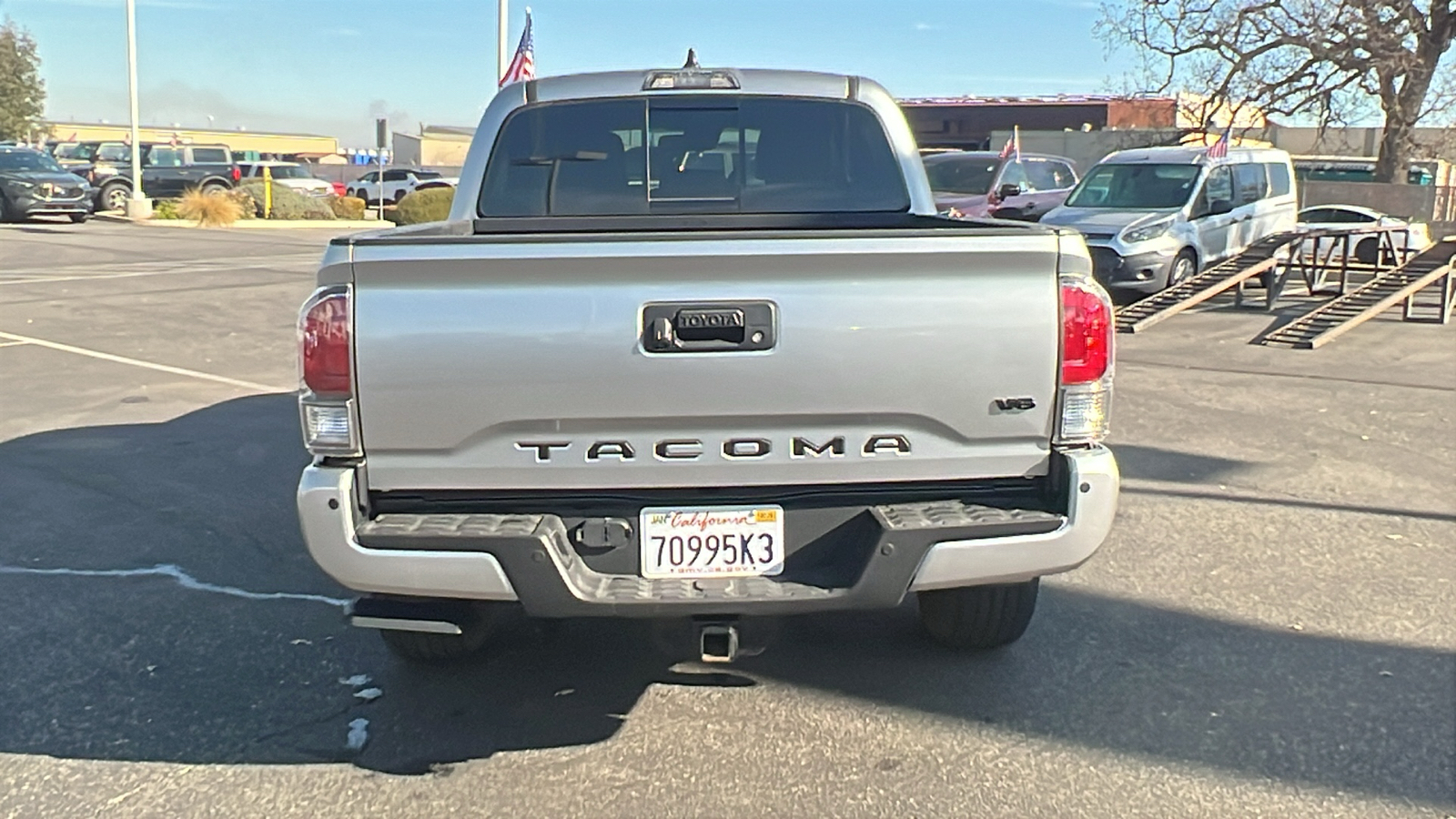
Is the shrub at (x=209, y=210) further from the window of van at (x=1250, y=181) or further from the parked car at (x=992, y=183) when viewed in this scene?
the window of van at (x=1250, y=181)

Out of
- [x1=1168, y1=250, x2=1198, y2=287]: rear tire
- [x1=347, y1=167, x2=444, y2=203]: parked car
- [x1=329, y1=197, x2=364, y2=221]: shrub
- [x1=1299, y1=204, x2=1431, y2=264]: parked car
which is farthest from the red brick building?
[x1=1168, y1=250, x2=1198, y2=287]: rear tire

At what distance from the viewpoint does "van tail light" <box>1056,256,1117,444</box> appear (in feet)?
10.6

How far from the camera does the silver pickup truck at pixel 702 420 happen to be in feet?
10.2

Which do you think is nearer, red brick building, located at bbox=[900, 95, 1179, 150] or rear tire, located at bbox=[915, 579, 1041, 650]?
rear tire, located at bbox=[915, 579, 1041, 650]

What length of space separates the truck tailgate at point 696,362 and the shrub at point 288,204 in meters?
31.6

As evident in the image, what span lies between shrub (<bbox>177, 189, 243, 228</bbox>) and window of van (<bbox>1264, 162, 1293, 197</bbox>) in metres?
22.7

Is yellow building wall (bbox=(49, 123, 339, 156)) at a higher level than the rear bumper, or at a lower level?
higher

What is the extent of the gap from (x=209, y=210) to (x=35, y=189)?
370cm

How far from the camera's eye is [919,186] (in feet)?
16.2

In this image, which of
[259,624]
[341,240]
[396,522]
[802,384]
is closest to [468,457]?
[396,522]

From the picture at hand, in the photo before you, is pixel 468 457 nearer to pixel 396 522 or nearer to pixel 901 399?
pixel 396 522

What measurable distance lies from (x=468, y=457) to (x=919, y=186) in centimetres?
244

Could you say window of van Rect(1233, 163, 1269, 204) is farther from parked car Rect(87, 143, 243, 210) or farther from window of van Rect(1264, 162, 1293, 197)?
parked car Rect(87, 143, 243, 210)

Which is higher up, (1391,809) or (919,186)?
(919,186)
